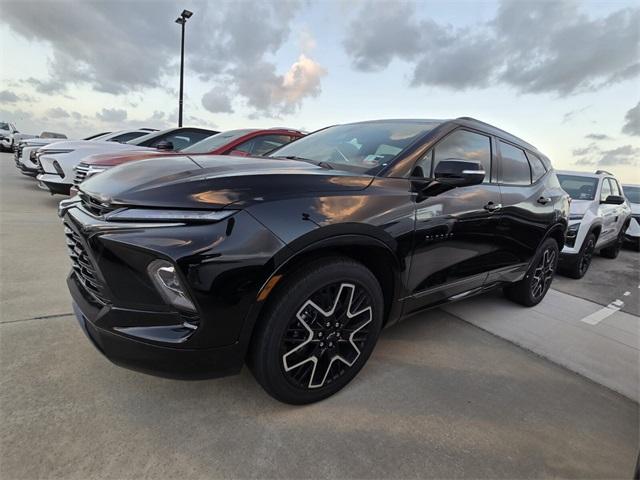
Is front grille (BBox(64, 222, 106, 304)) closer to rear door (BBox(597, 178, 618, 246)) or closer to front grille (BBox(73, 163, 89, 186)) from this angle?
front grille (BBox(73, 163, 89, 186))

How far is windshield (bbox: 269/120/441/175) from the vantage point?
2.42 metres

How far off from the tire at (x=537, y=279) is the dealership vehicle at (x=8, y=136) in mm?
28907

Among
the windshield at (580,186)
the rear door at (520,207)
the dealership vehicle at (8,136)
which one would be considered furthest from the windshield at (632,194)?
the dealership vehicle at (8,136)

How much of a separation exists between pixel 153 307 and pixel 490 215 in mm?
2403

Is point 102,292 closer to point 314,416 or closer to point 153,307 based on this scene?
point 153,307

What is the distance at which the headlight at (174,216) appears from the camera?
5.29 feet

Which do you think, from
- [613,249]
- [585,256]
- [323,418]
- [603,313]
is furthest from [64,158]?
[613,249]

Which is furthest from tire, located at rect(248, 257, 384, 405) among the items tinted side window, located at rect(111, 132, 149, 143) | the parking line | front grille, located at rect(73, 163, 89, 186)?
tinted side window, located at rect(111, 132, 149, 143)

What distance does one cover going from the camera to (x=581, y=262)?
5.38 metres

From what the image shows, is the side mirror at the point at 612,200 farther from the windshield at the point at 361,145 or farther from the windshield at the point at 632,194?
the windshield at the point at 632,194

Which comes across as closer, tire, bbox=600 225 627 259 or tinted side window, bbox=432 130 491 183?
tinted side window, bbox=432 130 491 183

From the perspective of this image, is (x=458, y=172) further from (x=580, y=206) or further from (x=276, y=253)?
(x=580, y=206)

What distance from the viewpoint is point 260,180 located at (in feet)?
5.90

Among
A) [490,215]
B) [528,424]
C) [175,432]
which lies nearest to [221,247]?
[175,432]
